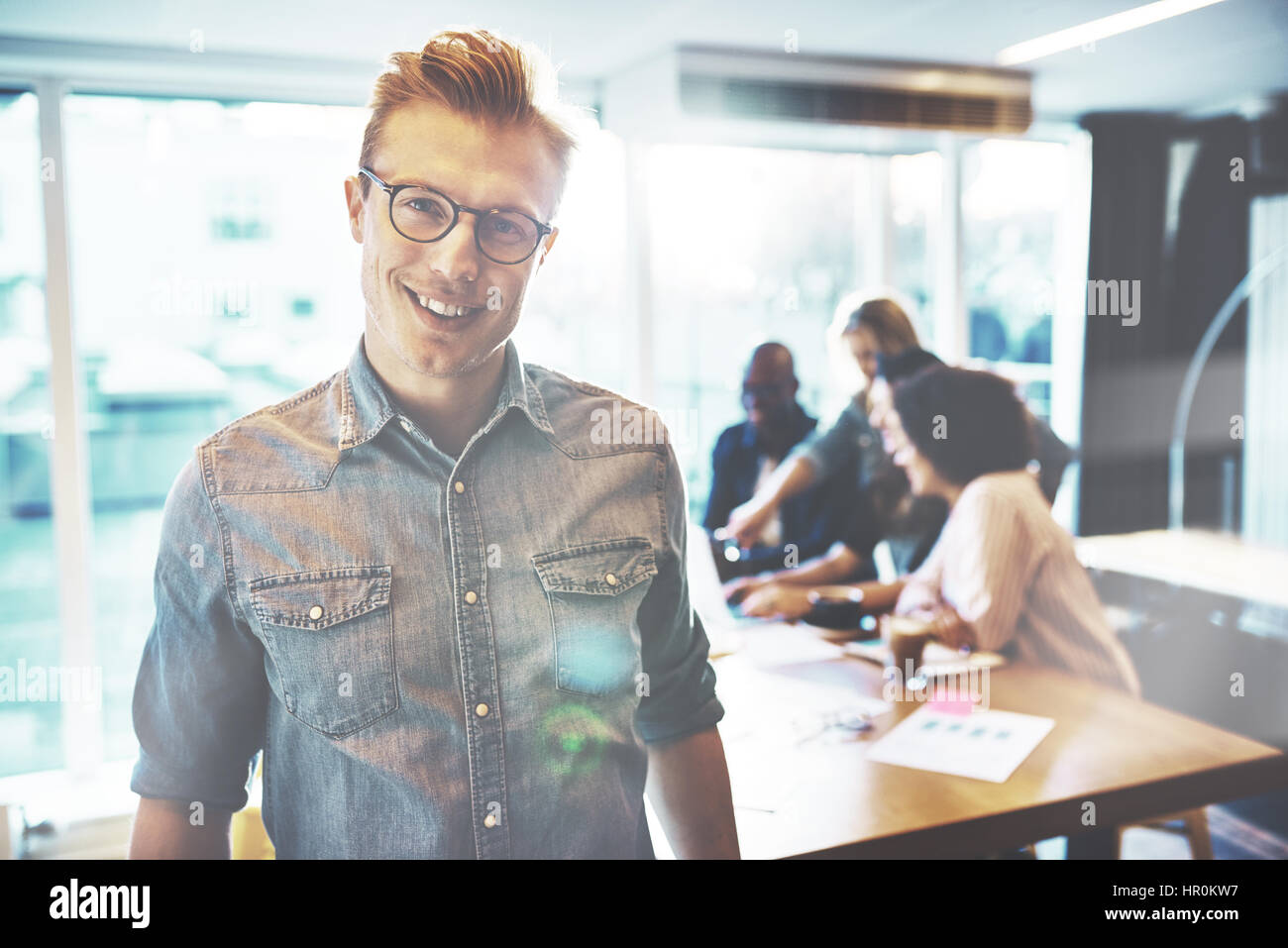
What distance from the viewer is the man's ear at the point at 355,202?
3.30ft

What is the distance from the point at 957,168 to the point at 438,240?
11.7ft

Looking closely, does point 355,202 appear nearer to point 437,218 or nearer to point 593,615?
point 437,218

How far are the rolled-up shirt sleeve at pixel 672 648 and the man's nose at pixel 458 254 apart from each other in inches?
12.7

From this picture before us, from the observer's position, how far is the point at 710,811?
3.86 feet

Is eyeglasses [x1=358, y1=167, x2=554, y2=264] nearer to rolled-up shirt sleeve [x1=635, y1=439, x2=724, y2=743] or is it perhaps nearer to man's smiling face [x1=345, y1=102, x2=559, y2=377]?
man's smiling face [x1=345, y1=102, x2=559, y2=377]

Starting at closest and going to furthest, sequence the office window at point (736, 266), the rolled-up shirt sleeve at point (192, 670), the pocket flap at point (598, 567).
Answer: the rolled-up shirt sleeve at point (192, 670) < the pocket flap at point (598, 567) < the office window at point (736, 266)

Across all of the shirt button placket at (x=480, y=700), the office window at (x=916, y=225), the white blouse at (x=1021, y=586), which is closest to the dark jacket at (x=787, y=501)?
the white blouse at (x=1021, y=586)

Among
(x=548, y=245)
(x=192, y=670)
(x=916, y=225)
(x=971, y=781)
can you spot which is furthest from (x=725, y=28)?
(x=916, y=225)

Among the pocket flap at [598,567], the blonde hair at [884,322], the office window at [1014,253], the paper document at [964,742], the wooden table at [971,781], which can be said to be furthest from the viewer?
the office window at [1014,253]

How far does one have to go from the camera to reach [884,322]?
2.95 metres

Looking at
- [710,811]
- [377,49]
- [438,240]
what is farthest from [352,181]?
[710,811]

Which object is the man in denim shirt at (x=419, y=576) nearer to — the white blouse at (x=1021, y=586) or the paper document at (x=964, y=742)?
the paper document at (x=964, y=742)

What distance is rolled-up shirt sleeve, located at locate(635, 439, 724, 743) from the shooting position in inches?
43.7
